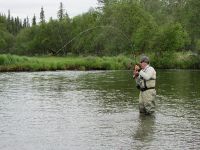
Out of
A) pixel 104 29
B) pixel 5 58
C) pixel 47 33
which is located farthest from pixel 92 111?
pixel 47 33

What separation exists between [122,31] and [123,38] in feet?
14.2

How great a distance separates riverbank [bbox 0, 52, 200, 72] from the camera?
160 ft

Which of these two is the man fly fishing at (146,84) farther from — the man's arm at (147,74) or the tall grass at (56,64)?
the tall grass at (56,64)

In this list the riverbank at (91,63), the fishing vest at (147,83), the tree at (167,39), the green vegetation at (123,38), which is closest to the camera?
the fishing vest at (147,83)

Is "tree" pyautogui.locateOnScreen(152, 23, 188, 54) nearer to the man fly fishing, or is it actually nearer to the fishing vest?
the man fly fishing

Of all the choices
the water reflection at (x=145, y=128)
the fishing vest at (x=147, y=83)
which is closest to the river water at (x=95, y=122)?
the water reflection at (x=145, y=128)

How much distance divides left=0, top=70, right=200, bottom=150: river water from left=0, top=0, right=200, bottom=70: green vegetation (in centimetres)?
960

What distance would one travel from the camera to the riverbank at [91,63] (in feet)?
160

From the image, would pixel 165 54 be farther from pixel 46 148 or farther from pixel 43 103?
pixel 46 148

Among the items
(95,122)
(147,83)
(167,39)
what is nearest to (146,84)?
(147,83)

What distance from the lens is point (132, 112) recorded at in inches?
670

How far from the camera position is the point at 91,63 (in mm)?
53531

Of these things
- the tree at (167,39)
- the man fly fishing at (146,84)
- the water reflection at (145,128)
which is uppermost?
the tree at (167,39)

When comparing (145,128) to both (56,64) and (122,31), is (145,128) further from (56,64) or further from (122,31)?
(122,31)
